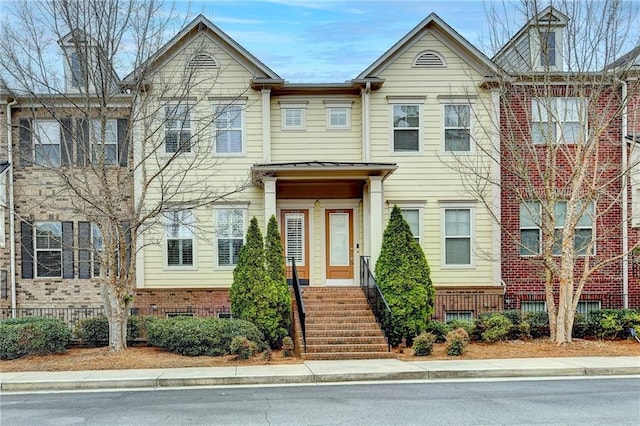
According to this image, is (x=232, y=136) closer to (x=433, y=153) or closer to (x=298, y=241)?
(x=298, y=241)

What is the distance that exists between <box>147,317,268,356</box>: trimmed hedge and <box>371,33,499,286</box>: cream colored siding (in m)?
6.66

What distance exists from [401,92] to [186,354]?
10.3 m

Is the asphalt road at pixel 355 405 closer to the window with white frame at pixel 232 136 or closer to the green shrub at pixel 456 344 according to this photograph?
the green shrub at pixel 456 344

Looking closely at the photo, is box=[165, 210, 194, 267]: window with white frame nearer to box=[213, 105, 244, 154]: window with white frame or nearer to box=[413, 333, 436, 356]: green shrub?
box=[213, 105, 244, 154]: window with white frame

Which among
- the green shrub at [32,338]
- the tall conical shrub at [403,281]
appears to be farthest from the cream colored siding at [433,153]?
the green shrub at [32,338]

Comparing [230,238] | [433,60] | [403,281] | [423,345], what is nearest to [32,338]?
[230,238]

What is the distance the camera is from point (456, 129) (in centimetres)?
1886

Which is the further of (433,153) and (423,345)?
(433,153)

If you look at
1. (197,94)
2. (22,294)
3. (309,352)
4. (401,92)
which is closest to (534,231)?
(401,92)

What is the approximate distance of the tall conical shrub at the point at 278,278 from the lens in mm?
14828

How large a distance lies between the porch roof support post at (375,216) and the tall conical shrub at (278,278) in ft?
9.59

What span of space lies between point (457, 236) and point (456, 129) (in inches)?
131

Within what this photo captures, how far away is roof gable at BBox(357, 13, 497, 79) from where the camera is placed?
18344 millimetres

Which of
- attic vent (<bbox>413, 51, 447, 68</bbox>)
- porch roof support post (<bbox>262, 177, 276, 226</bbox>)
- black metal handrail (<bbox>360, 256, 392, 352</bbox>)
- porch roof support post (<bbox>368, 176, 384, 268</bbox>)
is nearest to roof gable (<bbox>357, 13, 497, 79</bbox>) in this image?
attic vent (<bbox>413, 51, 447, 68</bbox>)
